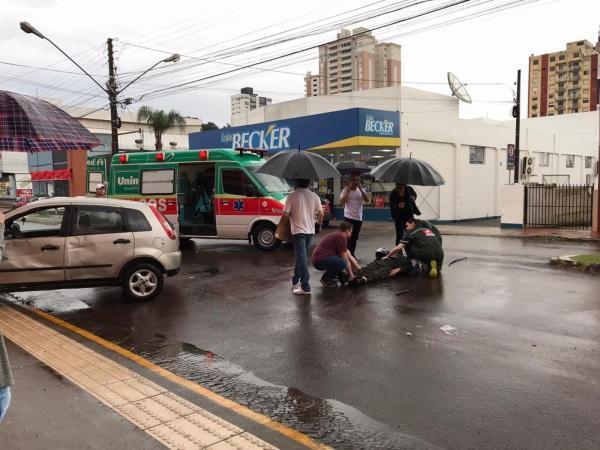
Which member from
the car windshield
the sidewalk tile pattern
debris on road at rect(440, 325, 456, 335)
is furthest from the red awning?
debris on road at rect(440, 325, 456, 335)

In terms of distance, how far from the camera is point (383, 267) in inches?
344

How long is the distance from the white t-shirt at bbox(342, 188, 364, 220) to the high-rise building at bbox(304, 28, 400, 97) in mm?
23998

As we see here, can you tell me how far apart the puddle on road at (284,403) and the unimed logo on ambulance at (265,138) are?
1811 centimetres

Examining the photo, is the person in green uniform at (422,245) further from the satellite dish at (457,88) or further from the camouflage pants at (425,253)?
the satellite dish at (457,88)

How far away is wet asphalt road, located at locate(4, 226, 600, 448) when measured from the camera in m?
3.61

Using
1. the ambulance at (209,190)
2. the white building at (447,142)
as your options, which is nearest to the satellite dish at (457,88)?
the white building at (447,142)

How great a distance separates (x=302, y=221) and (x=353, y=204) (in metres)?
2.96

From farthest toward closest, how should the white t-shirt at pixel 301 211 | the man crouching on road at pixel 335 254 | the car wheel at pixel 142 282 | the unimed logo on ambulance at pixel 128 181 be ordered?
the unimed logo on ambulance at pixel 128 181 < the man crouching on road at pixel 335 254 < the white t-shirt at pixel 301 211 < the car wheel at pixel 142 282

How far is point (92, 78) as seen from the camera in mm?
19828

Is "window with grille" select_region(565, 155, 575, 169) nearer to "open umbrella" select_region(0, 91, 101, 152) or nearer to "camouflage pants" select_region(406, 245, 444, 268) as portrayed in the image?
"camouflage pants" select_region(406, 245, 444, 268)

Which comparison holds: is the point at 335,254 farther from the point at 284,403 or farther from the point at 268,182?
the point at 268,182

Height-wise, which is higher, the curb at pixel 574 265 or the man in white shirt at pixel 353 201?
the man in white shirt at pixel 353 201

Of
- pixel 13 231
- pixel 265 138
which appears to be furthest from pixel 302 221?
pixel 265 138

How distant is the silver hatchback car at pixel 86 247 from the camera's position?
22.9ft
